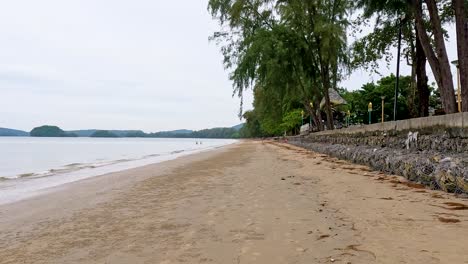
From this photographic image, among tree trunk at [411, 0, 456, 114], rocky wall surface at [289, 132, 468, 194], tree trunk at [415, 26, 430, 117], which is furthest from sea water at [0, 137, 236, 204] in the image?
tree trunk at [415, 26, 430, 117]

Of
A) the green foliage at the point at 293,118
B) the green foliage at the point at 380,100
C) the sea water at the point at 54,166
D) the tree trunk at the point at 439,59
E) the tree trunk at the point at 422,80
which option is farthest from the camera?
the green foliage at the point at 293,118

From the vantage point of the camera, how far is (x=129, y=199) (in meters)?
6.28

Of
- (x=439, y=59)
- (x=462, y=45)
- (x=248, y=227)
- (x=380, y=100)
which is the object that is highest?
(x=380, y=100)

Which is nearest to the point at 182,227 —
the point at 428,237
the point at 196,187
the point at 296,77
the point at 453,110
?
the point at 428,237

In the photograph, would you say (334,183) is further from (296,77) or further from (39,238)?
(296,77)

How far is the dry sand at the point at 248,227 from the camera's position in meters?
3.01

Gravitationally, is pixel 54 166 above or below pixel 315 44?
below

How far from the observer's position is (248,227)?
12.8 ft

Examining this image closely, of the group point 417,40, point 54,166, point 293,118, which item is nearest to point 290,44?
point 417,40

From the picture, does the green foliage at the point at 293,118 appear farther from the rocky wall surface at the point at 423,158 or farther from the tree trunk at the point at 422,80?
the rocky wall surface at the point at 423,158

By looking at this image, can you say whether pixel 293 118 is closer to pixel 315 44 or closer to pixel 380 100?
pixel 380 100

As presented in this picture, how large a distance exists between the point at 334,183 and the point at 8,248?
17.6 ft

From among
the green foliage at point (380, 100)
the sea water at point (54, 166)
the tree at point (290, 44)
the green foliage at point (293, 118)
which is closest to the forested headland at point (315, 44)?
the tree at point (290, 44)

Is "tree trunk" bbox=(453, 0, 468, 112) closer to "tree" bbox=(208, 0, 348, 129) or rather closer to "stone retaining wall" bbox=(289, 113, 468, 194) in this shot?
"stone retaining wall" bbox=(289, 113, 468, 194)
